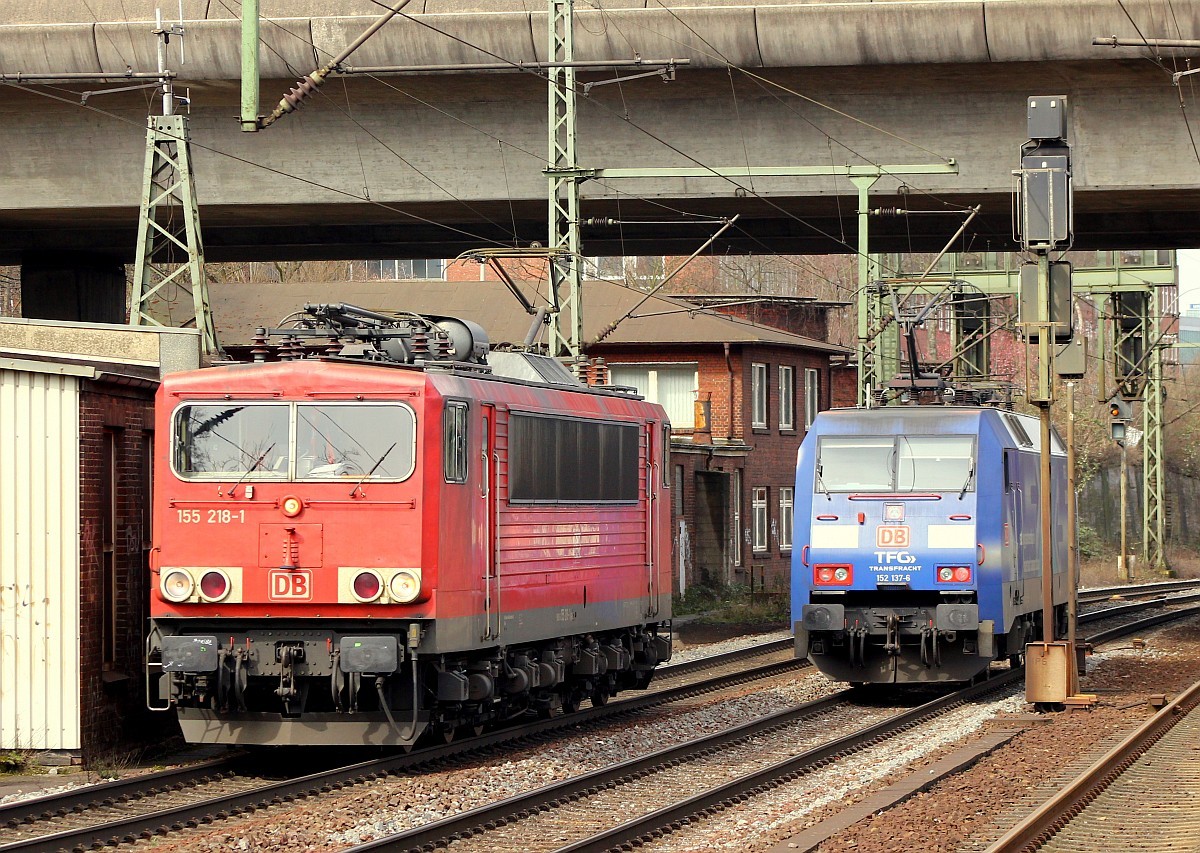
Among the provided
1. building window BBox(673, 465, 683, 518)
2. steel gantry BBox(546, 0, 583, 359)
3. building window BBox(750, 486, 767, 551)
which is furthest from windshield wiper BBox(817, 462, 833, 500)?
building window BBox(750, 486, 767, 551)

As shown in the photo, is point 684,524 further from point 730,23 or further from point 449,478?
point 449,478

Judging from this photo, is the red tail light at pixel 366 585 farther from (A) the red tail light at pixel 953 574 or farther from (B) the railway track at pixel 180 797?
(A) the red tail light at pixel 953 574

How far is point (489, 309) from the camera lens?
4897 centimetres

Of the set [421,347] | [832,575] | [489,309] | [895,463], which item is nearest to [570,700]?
[832,575]

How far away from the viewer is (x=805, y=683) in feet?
71.8

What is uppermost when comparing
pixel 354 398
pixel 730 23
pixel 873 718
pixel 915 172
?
pixel 730 23

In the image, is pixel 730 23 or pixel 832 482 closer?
pixel 832 482

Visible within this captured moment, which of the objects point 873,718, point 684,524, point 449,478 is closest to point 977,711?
point 873,718

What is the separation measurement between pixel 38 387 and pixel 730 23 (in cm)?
1252

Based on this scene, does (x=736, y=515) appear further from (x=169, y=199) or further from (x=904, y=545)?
(x=904, y=545)

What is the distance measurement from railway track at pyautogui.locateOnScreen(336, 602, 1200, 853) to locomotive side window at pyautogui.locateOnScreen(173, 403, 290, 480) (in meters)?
3.40

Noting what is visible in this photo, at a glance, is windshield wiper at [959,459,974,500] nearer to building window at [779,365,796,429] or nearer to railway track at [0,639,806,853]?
railway track at [0,639,806,853]

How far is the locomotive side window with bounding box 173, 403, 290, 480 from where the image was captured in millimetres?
13812

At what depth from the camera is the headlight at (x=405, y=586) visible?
43.8 feet
